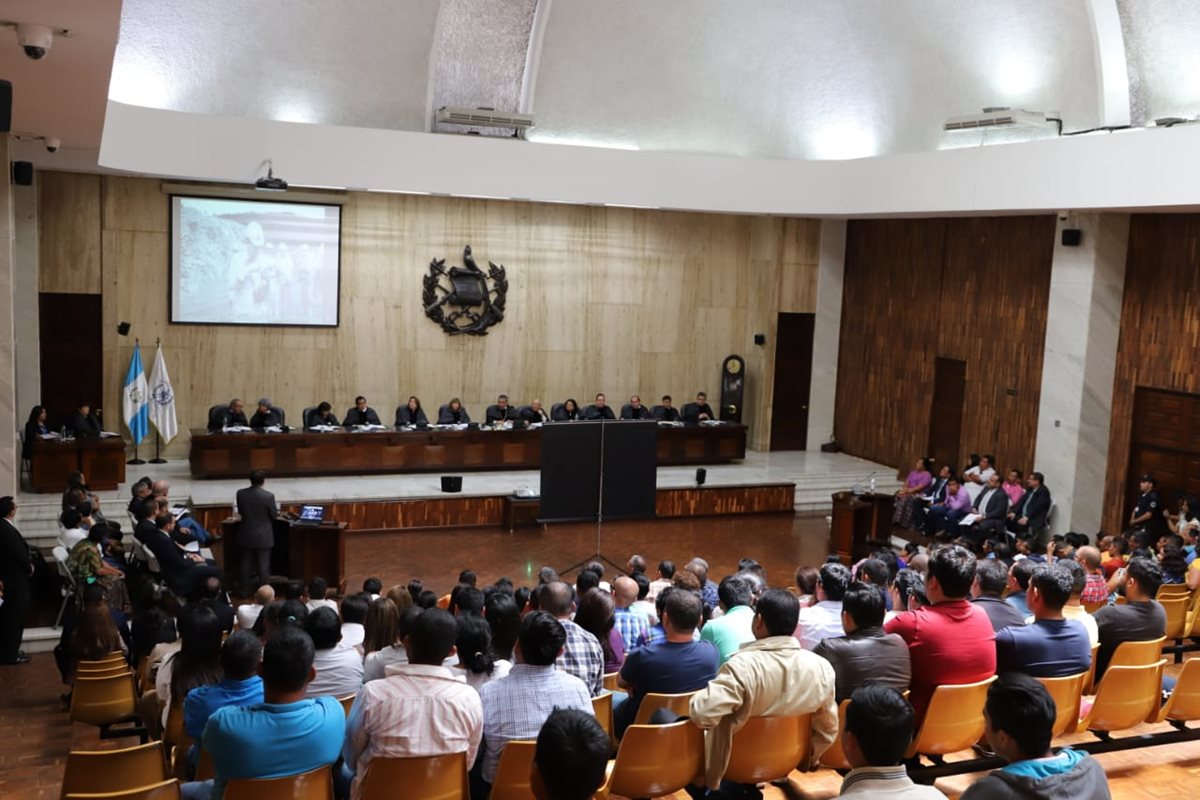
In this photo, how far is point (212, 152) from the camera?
13.2 m

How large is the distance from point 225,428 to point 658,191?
673cm

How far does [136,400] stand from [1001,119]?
1160 centimetres

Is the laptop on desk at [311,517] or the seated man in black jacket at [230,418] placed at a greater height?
the seated man in black jacket at [230,418]

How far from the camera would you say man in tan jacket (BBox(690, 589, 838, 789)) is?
13.9 ft

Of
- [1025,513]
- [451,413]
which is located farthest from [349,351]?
[1025,513]

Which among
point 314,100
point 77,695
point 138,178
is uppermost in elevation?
point 314,100

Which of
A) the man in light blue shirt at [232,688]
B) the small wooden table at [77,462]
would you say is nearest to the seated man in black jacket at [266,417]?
the small wooden table at [77,462]

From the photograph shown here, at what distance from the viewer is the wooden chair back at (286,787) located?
371 centimetres

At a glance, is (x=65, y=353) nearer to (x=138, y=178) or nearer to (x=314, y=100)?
(x=138, y=178)

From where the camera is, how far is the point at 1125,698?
5.28 m

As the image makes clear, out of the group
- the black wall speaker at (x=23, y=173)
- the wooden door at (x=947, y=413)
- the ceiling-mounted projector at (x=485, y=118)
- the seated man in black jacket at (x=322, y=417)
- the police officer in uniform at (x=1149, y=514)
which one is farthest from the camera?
the wooden door at (x=947, y=413)

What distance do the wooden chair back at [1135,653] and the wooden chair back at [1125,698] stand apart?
12cm

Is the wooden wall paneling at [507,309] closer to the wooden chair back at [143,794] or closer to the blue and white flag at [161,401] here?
the blue and white flag at [161,401]

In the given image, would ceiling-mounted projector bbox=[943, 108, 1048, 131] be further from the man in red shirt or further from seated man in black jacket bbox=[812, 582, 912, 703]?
seated man in black jacket bbox=[812, 582, 912, 703]
